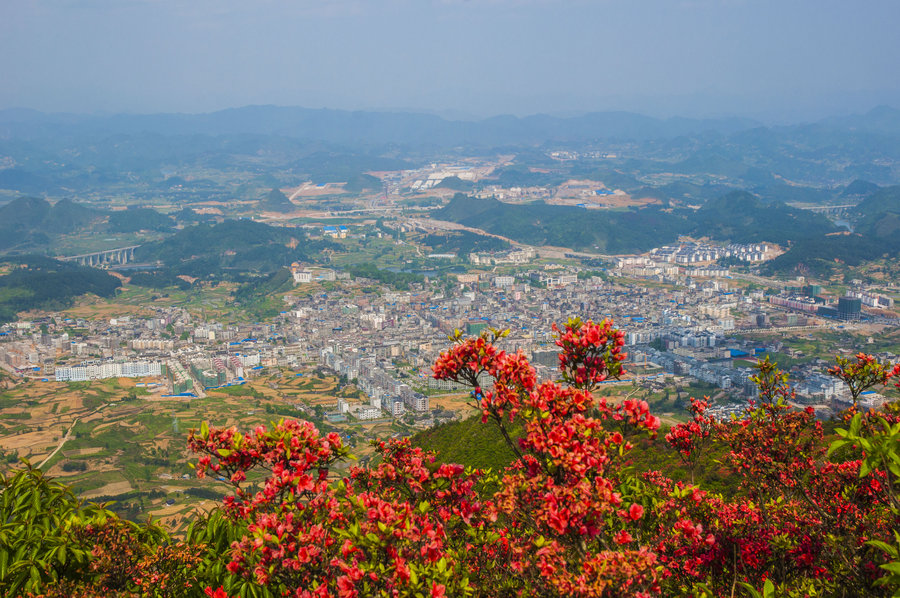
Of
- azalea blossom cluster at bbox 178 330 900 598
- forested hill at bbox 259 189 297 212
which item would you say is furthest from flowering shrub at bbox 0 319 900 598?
forested hill at bbox 259 189 297 212

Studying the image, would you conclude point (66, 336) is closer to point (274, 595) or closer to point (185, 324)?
point (185, 324)

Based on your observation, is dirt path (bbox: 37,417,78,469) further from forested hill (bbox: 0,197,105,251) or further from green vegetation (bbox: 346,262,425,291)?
forested hill (bbox: 0,197,105,251)

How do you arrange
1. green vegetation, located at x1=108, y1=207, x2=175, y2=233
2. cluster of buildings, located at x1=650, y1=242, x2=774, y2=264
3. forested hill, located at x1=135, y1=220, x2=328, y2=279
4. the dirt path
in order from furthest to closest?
1. green vegetation, located at x1=108, y1=207, x2=175, y2=233
2. forested hill, located at x1=135, y1=220, x2=328, y2=279
3. cluster of buildings, located at x1=650, y1=242, x2=774, y2=264
4. the dirt path

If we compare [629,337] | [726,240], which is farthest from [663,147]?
[629,337]

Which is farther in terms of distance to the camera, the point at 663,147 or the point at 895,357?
the point at 663,147

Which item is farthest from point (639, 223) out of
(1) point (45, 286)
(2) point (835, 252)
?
(1) point (45, 286)

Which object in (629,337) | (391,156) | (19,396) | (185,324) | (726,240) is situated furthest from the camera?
(391,156)

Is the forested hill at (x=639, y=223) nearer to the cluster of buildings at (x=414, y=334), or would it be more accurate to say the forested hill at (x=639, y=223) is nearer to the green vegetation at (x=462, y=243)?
the green vegetation at (x=462, y=243)
